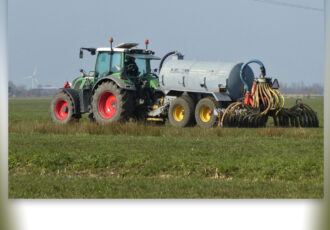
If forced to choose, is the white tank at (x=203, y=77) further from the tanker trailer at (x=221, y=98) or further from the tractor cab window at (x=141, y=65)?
the tractor cab window at (x=141, y=65)

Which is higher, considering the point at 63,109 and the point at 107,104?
the point at 107,104

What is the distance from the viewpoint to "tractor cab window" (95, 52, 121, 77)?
2167cm

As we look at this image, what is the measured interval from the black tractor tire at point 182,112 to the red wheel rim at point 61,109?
12.1ft

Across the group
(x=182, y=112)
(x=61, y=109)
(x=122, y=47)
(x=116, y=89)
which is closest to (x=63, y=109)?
(x=61, y=109)

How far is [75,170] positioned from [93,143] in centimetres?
279

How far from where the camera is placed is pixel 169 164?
1274 cm

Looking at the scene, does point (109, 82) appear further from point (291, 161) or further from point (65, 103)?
point (291, 161)

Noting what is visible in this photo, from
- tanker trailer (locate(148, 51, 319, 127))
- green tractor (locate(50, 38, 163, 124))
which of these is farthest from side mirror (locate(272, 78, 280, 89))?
green tractor (locate(50, 38, 163, 124))

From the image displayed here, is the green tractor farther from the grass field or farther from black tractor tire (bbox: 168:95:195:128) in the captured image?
the grass field

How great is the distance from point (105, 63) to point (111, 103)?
1.33 metres

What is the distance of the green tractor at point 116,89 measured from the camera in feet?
69.5

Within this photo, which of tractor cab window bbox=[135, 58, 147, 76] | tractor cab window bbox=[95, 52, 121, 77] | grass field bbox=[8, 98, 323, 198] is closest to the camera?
grass field bbox=[8, 98, 323, 198]

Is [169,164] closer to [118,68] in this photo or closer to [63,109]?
[118,68]

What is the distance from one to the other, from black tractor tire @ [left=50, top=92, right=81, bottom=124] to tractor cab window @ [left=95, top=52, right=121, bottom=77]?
1.45m
